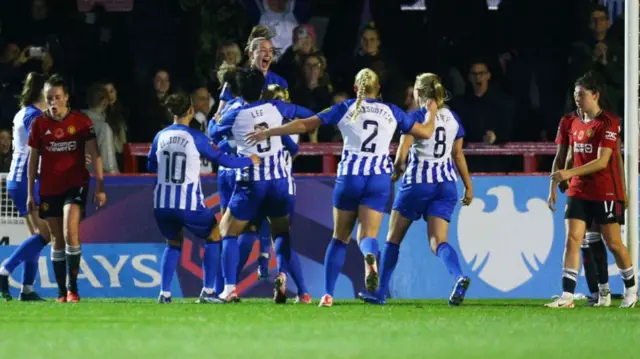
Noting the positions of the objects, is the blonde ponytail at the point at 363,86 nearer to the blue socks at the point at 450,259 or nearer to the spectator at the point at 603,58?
the blue socks at the point at 450,259

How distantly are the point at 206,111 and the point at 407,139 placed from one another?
12.5 ft

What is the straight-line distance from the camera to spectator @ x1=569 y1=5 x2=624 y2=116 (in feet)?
54.4

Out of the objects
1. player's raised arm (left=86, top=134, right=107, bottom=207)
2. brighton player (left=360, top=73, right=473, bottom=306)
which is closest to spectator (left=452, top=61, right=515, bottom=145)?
brighton player (left=360, top=73, right=473, bottom=306)

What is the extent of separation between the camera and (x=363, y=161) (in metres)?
12.9

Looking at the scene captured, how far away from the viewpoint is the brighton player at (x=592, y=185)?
12.7 metres

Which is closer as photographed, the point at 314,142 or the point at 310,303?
the point at 310,303

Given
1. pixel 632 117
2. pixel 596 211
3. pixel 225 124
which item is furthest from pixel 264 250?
pixel 632 117

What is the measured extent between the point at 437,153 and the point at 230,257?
6.28ft

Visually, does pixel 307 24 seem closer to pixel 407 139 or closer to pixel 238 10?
pixel 238 10

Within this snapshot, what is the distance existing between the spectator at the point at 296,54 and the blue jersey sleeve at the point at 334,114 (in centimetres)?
386

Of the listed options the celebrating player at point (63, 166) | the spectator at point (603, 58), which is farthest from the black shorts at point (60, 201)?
the spectator at point (603, 58)

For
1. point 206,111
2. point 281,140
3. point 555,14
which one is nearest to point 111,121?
point 206,111

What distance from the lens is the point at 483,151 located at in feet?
51.2

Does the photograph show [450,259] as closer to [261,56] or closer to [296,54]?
[261,56]
